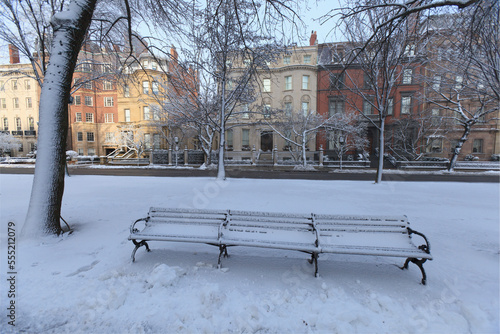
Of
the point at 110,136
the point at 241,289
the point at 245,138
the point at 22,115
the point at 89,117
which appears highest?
the point at 22,115

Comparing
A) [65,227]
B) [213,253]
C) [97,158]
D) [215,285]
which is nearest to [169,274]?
[215,285]

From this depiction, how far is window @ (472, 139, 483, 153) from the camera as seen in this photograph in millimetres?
28531

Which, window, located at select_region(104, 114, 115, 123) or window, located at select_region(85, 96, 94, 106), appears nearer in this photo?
window, located at select_region(85, 96, 94, 106)

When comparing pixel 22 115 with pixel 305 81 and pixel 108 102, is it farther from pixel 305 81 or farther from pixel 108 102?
pixel 305 81

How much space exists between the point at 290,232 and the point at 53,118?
4751 mm

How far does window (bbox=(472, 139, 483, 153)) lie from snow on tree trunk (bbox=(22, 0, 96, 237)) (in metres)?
40.5

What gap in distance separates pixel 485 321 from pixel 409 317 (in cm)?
75

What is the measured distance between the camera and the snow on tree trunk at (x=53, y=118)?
4.06 m

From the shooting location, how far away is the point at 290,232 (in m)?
3.39

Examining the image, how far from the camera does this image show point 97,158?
31.6 m

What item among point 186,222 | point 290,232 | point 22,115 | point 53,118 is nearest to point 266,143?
point 53,118

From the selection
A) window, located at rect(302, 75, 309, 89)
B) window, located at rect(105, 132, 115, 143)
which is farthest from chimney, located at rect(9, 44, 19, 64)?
window, located at rect(302, 75, 309, 89)

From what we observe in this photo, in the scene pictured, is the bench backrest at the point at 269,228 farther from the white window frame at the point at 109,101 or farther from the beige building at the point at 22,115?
the beige building at the point at 22,115

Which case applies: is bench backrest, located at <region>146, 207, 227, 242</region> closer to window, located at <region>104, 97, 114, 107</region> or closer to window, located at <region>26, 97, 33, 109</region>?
window, located at <region>104, 97, 114, 107</region>
